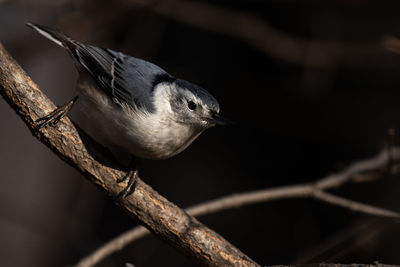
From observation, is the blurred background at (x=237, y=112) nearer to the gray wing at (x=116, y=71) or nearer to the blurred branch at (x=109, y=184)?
the gray wing at (x=116, y=71)

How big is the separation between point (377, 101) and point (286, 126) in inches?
27.0

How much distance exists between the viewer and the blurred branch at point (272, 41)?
3.47m

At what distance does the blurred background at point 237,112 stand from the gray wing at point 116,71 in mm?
1345

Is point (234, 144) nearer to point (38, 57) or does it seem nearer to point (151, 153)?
point (38, 57)

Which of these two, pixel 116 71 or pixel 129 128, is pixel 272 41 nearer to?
pixel 116 71

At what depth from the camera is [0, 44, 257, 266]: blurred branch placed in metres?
1.67

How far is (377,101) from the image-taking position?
11.6ft

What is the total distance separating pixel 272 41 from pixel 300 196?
4.76 feet

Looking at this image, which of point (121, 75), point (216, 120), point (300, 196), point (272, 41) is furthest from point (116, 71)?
point (272, 41)

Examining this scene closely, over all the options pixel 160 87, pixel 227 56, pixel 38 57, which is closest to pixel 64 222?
pixel 38 57

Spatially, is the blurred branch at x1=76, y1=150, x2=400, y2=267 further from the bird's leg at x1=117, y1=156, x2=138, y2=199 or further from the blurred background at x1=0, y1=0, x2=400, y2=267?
the blurred background at x1=0, y1=0, x2=400, y2=267

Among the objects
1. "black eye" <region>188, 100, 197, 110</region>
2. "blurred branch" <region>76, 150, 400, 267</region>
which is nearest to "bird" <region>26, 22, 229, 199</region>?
"black eye" <region>188, 100, 197, 110</region>

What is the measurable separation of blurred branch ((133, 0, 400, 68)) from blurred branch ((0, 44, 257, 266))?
6.31 feet

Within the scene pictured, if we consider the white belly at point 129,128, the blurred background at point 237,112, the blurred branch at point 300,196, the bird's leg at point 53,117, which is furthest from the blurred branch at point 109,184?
the blurred background at point 237,112
